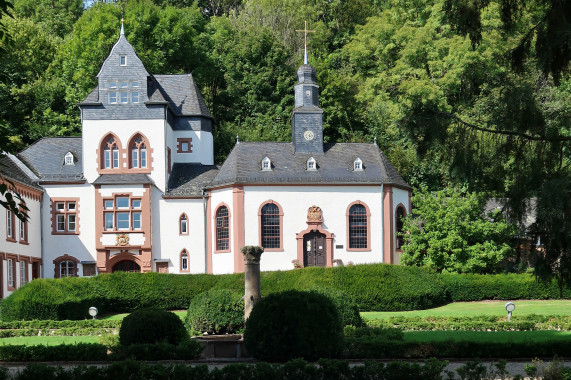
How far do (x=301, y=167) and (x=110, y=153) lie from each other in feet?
35.2

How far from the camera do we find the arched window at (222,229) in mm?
49688

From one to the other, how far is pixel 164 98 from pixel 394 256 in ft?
51.7

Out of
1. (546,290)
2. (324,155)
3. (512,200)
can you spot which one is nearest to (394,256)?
(324,155)

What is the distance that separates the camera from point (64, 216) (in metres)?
50.0

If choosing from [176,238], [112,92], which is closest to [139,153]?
[112,92]

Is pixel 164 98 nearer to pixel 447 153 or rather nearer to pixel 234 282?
pixel 234 282

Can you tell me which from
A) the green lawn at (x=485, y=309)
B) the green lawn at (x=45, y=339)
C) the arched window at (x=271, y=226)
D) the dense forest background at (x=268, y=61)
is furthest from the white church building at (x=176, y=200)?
the green lawn at (x=45, y=339)

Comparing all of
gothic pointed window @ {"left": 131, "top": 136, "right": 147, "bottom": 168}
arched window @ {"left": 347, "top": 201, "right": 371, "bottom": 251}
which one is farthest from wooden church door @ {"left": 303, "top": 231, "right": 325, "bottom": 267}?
gothic pointed window @ {"left": 131, "top": 136, "right": 147, "bottom": 168}

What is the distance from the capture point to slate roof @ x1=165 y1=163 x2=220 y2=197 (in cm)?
5084

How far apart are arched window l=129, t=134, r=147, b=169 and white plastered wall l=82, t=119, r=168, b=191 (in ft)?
0.97

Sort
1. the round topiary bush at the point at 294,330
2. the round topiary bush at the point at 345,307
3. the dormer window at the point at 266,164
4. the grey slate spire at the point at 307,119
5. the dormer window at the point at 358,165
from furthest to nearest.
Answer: the grey slate spire at the point at 307,119 < the dormer window at the point at 358,165 < the dormer window at the point at 266,164 < the round topiary bush at the point at 345,307 < the round topiary bush at the point at 294,330

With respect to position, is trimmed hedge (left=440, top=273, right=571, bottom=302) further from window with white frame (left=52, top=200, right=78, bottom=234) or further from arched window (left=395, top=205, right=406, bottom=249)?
window with white frame (left=52, top=200, right=78, bottom=234)

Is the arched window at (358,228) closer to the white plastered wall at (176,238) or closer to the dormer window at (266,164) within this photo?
the dormer window at (266,164)

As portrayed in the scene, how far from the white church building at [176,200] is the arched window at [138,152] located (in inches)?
2.2
